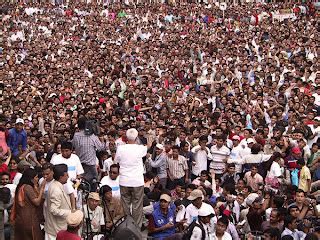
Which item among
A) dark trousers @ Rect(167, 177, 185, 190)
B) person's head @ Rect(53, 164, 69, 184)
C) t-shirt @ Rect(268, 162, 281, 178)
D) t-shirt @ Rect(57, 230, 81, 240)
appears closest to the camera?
t-shirt @ Rect(57, 230, 81, 240)

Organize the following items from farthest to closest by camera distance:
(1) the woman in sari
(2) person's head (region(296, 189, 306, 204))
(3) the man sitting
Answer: (2) person's head (region(296, 189, 306, 204))
(3) the man sitting
(1) the woman in sari

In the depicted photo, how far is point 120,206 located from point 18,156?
353cm

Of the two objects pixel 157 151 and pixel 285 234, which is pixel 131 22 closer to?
pixel 157 151

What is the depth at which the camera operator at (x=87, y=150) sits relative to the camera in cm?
1164

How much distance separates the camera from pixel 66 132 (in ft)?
43.9

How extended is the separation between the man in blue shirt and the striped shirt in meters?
2.81

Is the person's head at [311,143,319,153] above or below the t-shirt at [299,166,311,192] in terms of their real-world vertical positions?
above

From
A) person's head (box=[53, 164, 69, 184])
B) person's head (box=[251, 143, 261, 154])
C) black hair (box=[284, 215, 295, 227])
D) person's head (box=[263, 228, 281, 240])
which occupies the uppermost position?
person's head (box=[53, 164, 69, 184])

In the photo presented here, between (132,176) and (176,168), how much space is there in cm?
324

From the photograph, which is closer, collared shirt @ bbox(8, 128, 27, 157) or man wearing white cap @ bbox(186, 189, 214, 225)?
man wearing white cap @ bbox(186, 189, 214, 225)

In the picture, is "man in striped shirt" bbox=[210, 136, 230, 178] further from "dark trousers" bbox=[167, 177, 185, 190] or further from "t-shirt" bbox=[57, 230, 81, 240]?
"t-shirt" bbox=[57, 230, 81, 240]

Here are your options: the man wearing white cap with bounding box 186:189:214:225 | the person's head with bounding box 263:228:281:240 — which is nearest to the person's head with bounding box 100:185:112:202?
the man wearing white cap with bounding box 186:189:214:225

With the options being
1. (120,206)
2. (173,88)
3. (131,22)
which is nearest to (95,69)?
(173,88)

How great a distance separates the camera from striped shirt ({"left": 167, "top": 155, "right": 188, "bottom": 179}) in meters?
12.7
